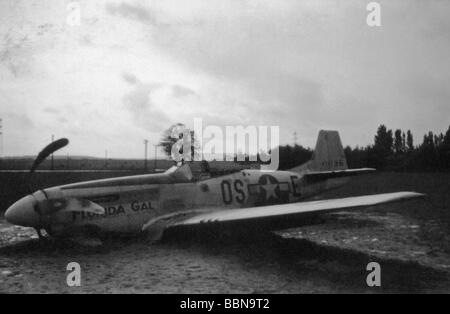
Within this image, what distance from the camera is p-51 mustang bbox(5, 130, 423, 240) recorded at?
661 centimetres

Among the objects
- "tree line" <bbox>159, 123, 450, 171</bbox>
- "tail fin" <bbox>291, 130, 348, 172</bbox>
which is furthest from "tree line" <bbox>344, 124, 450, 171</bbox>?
"tail fin" <bbox>291, 130, 348, 172</bbox>

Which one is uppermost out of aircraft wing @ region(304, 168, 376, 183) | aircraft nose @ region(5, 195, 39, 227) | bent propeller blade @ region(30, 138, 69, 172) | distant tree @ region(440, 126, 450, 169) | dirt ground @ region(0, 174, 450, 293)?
distant tree @ region(440, 126, 450, 169)

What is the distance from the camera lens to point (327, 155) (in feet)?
39.0

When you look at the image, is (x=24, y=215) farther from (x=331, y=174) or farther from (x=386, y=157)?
(x=386, y=157)

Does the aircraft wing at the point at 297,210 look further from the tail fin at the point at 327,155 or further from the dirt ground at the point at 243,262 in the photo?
the tail fin at the point at 327,155

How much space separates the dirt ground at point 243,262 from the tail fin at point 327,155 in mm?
3006

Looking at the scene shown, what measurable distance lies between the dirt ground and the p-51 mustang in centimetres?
44

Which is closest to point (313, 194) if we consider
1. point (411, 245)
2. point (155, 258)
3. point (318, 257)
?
point (411, 245)

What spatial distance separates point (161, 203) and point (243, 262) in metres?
2.44

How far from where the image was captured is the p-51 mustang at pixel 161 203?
21.7 feet

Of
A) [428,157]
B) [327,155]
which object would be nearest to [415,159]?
[428,157]

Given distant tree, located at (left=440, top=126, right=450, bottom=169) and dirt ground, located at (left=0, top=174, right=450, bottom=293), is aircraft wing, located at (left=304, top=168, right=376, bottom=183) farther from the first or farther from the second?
distant tree, located at (left=440, top=126, right=450, bottom=169)
